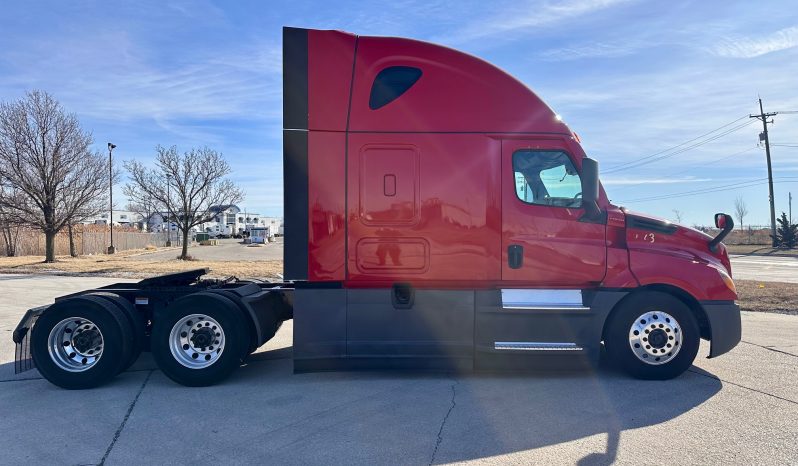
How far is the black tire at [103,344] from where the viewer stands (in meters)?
5.43

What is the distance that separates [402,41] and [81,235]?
3899cm

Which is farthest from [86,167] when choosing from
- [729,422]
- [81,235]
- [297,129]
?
[729,422]

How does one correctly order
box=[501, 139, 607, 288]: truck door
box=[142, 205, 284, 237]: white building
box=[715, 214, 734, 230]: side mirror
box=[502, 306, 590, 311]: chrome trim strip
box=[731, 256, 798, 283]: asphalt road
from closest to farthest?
box=[502, 306, 590, 311]: chrome trim strip < box=[501, 139, 607, 288]: truck door < box=[715, 214, 734, 230]: side mirror < box=[731, 256, 798, 283]: asphalt road < box=[142, 205, 284, 237]: white building

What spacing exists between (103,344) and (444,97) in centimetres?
453

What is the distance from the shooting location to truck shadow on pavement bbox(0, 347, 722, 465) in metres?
3.92

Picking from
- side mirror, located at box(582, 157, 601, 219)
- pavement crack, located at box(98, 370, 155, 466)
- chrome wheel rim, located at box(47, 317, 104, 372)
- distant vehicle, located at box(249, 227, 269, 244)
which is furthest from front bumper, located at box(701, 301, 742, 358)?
distant vehicle, located at box(249, 227, 269, 244)

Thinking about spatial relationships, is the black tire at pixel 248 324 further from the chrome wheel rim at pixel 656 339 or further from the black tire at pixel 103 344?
the chrome wheel rim at pixel 656 339

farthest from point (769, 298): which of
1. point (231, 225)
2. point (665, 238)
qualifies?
point (231, 225)

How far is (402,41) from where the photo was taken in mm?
5672

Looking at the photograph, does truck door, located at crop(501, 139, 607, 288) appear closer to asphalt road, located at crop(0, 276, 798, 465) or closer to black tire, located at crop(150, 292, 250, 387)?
asphalt road, located at crop(0, 276, 798, 465)

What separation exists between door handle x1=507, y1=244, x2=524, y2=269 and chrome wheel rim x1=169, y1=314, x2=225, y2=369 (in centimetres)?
321

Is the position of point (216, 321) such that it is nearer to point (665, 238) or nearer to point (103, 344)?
point (103, 344)

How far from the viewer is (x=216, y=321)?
5492 millimetres

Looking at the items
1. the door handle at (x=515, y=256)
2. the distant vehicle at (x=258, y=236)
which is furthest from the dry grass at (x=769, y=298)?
the distant vehicle at (x=258, y=236)
